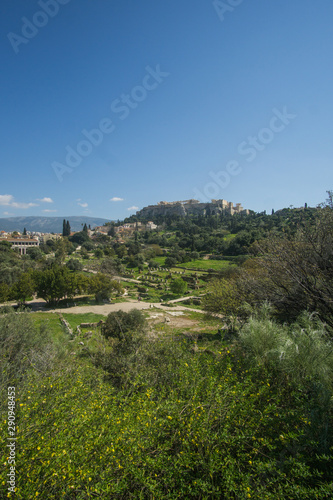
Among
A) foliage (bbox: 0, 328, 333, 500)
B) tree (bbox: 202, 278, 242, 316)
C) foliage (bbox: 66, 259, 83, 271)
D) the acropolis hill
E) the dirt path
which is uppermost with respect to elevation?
the acropolis hill

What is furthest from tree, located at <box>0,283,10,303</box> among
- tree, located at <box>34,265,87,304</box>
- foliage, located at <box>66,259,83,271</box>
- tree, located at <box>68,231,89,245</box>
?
tree, located at <box>68,231,89,245</box>

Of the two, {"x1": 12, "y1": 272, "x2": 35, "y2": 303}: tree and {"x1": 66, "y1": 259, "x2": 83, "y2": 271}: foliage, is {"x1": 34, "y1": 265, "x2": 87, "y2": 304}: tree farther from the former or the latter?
{"x1": 66, "y1": 259, "x2": 83, "y2": 271}: foliage

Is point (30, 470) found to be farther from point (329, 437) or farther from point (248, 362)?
point (248, 362)

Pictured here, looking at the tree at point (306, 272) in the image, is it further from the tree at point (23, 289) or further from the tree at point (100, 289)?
the tree at point (23, 289)

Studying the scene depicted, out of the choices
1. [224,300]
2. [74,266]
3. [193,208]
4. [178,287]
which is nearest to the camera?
[224,300]

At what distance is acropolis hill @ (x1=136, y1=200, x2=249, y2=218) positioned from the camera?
12550cm

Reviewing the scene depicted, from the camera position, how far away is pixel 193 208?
138m

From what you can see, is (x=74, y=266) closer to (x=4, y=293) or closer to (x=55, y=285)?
(x=55, y=285)

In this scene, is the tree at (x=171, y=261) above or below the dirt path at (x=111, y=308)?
above

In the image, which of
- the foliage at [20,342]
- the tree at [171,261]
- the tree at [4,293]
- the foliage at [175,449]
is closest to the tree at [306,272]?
the foliage at [175,449]

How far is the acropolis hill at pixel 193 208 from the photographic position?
12550cm

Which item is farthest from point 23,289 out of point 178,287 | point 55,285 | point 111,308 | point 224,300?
point 224,300

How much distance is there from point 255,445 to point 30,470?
247 cm

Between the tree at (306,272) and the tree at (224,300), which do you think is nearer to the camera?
the tree at (306,272)
